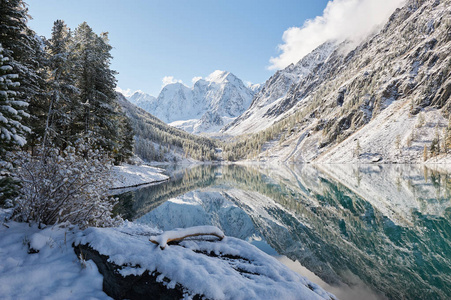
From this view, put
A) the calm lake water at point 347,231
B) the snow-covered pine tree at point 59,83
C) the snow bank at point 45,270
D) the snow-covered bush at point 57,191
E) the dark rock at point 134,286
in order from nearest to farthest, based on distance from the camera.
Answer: the dark rock at point 134,286
the snow bank at point 45,270
the snow-covered bush at point 57,191
the calm lake water at point 347,231
the snow-covered pine tree at point 59,83

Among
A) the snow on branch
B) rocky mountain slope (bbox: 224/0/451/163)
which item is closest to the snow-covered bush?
the snow on branch

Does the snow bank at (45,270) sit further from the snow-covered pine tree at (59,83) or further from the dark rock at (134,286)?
the snow-covered pine tree at (59,83)

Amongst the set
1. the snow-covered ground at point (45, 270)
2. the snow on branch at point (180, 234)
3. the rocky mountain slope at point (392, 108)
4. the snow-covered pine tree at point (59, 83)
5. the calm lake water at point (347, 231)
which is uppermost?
the rocky mountain slope at point (392, 108)

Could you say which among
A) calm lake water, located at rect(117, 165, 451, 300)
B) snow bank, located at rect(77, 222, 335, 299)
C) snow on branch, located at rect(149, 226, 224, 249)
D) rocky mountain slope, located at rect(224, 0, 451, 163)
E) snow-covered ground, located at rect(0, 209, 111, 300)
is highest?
rocky mountain slope, located at rect(224, 0, 451, 163)

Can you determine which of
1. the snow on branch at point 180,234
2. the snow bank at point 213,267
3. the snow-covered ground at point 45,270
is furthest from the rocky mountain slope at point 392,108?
the snow-covered ground at point 45,270

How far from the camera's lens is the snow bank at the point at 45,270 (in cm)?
426

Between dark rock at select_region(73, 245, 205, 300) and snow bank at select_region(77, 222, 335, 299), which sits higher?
snow bank at select_region(77, 222, 335, 299)

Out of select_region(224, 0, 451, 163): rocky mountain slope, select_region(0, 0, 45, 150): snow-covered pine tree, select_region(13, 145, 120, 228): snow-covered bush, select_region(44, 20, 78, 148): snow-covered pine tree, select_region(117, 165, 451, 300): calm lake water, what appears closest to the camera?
select_region(13, 145, 120, 228): snow-covered bush

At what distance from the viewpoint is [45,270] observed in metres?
4.74

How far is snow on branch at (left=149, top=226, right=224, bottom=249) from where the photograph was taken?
4.86 m

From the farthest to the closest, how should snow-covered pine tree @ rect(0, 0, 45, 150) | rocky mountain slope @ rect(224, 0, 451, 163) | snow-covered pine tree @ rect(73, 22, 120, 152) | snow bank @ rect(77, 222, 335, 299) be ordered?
1. rocky mountain slope @ rect(224, 0, 451, 163)
2. snow-covered pine tree @ rect(73, 22, 120, 152)
3. snow-covered pine tree @ rect(0, 0, 45, 150)
4. snow bank @ rect(77, 222, 335, 299)

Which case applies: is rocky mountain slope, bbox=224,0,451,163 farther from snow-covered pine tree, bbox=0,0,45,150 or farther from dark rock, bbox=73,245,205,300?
snow-covered pine tree, bbox=0,0,45,150

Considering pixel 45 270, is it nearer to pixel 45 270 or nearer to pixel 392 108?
pixel 45 270

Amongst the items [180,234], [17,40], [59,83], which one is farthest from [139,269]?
[59,83]
